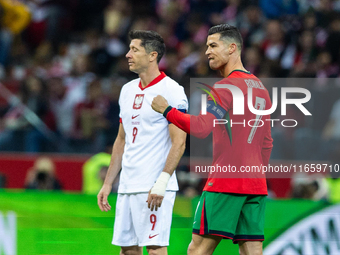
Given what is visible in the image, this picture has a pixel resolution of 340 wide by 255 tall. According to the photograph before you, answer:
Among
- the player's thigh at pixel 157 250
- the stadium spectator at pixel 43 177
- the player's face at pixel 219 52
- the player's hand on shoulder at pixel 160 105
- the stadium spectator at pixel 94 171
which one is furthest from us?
the stadium spectator at pixel 94 171

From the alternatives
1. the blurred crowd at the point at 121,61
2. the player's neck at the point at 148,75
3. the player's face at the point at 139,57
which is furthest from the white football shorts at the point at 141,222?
the blurred crowd at the point at 121,61

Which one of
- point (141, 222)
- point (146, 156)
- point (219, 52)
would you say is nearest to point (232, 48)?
point (219, 52)

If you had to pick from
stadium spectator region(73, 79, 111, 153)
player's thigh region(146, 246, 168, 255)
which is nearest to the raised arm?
player's thigh region(146, 246, 168, 255)

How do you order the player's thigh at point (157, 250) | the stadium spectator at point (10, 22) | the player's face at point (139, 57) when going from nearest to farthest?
the player's thigh at point (157, 250), the player's face at point (139, 57), the stadium spectator at point (10, 22)

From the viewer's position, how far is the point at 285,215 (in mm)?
6113

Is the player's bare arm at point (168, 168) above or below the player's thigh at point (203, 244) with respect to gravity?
above

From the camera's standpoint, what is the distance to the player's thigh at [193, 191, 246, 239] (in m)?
4.04

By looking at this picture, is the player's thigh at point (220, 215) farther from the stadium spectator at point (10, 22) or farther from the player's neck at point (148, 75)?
the stadium spectator at point (10, 22)

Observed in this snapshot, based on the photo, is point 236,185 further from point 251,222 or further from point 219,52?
point 219,52

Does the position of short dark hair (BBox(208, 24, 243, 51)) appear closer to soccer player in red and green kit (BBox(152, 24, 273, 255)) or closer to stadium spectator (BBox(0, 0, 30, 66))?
soccer player in red and green kit (BBox(152, 24, 273, 255))

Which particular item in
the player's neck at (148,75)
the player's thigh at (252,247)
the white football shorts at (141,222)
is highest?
the player's neck at (148,75)

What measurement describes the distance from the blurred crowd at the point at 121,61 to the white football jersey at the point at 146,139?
3.61m

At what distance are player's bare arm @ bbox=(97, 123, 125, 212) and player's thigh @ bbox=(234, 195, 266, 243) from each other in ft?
4.13

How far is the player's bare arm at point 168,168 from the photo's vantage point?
4336 mm
